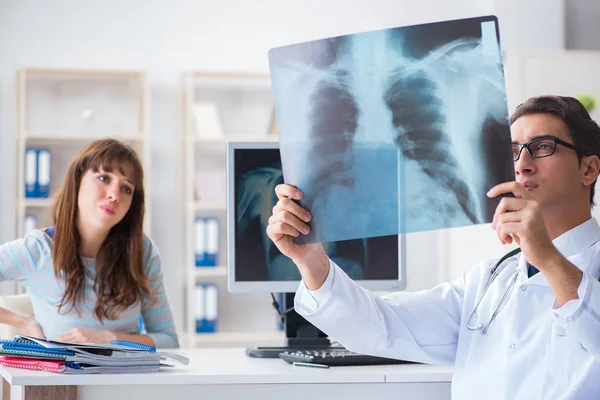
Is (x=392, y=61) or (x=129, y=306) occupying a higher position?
(x=392, y=61)

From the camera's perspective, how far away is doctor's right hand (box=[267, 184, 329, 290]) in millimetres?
1416

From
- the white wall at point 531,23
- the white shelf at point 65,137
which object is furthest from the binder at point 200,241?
the white wall at point 531,23

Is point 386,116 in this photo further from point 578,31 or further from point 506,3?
point 578,31

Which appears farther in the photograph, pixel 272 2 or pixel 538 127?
pixel 272 2

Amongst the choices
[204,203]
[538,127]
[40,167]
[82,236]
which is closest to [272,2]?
[204,203]

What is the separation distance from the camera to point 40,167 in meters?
4.29

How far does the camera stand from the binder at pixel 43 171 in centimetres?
426

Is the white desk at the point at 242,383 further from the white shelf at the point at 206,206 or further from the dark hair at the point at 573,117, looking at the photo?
the white shelf at the point at 206,206

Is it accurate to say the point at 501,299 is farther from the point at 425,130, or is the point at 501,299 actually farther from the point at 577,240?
the point at 425,130

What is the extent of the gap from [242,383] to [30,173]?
2908mm

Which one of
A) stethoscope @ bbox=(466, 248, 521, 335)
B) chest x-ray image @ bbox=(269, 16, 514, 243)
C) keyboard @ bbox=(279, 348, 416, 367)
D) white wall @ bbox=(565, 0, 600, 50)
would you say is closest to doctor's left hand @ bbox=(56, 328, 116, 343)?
keyboard @ bbox=(279, 348, 416, 367)

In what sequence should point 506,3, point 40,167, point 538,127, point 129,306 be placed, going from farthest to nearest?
point 506,3 < point 40,167 < point 129,306 < point 538,127

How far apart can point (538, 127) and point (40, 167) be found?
3.35 metres

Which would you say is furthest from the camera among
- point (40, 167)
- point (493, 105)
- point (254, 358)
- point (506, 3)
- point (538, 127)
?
point (506, 3)
